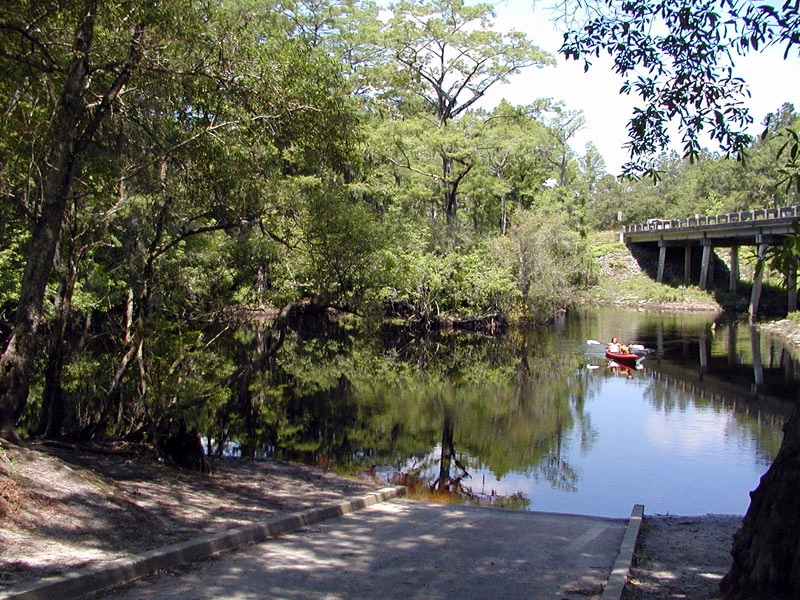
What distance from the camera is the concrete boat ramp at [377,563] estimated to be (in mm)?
5926

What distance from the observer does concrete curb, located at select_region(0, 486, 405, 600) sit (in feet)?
17.3

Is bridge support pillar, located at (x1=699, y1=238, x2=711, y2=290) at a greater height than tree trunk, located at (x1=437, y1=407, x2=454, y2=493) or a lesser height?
greater

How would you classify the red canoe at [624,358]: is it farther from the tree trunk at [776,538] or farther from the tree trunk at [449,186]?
the tree trunk at [776,538]

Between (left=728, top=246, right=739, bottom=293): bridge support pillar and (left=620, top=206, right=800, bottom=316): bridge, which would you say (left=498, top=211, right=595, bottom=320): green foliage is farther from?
(left=728, top=246, right=739, bottom=293): bridge support pillar

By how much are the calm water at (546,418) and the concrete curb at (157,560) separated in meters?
6.13

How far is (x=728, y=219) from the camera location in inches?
2116

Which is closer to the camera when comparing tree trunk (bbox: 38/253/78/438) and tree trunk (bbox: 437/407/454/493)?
tree trunk (bbox: 38/253/78/438)

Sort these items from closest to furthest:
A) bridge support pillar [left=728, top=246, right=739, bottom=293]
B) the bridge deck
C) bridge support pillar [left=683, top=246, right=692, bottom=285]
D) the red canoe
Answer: the red canoe
the bridge deck
bridge support pillar [left=728, top=246, right=739, bottom=293]
bridge support pillar [left=683, top=246, right=692, bottom=285]

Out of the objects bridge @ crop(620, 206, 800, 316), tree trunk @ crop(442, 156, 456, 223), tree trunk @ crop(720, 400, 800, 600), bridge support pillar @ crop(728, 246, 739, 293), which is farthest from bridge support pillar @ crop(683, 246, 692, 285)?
tree trunk @ crop(720, 400, 800, 600)

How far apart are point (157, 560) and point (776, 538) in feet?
15.8

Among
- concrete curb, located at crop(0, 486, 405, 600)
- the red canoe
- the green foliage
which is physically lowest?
concrete curb, located at crop(0, 486, 405, 600)

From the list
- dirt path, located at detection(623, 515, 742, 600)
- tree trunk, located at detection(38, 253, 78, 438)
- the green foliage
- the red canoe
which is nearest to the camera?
dirt path, located at detection(623, 515, 742, 600)

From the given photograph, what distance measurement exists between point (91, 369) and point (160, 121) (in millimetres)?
5543

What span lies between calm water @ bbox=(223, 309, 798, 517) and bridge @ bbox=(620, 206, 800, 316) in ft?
45.5
